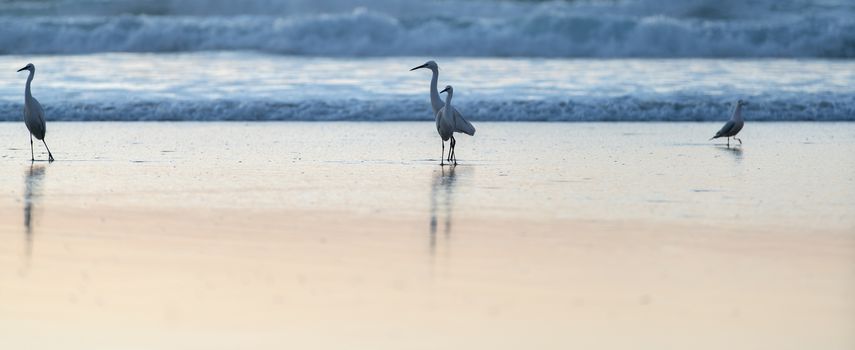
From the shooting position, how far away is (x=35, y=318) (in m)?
5.02

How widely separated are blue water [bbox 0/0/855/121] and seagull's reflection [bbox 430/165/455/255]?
26.1 ft

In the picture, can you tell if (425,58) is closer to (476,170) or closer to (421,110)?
(421,110)

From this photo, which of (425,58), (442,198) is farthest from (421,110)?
(425,58)

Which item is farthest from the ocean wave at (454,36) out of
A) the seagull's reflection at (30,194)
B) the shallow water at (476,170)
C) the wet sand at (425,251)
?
the seagull's reflection at (30,194)

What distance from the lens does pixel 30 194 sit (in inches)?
362

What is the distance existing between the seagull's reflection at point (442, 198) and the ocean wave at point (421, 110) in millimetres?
7289

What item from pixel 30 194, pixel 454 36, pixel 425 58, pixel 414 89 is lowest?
pixel 30 194

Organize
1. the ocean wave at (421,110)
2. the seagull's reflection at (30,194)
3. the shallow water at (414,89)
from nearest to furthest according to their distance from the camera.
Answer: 1. the seagull's reflection at (30,194)
2. the ocean wave at (421,110)
3. the shallow water at (414,89)

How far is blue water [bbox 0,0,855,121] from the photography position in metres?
19.4

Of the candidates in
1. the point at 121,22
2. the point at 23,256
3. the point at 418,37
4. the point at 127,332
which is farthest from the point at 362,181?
the point at 121,22

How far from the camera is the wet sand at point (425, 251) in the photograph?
487cm

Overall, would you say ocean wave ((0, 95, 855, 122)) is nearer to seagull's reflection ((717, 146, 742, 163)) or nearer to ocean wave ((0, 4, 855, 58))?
seagull's reflection ((717, 146, 742, 163))

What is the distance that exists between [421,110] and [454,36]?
1771 cm

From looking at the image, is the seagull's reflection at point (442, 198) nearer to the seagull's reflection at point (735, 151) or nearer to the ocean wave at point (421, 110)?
the seagull's reflection at point (735, 151)
